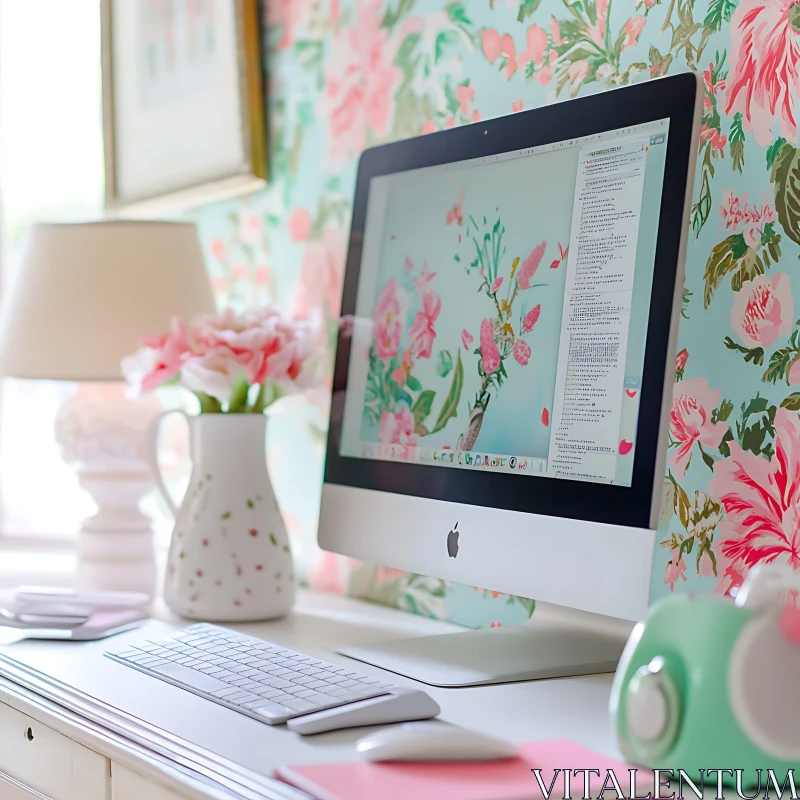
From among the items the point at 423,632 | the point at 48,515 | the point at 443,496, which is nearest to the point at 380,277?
the point at 443,496

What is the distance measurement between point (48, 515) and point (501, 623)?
1.15 metres

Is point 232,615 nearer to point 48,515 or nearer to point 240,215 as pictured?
point 240,215

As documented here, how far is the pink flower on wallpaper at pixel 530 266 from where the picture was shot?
3.26 ft

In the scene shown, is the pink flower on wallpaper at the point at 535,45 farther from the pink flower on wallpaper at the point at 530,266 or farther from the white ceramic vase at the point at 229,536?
the white ceramic vase at the point at 229,536

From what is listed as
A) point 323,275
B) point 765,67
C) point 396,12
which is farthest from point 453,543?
point 396,12

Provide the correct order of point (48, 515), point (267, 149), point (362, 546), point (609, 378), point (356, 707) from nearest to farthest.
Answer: point (356, 707) < point (609, 378) < point (362, 546) < point (267, 149) < point (48, 515)

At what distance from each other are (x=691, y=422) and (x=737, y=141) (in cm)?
26

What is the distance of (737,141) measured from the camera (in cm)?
101

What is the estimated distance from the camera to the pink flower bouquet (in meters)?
1.26

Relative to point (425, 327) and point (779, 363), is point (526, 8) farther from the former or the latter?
point (779, 363)

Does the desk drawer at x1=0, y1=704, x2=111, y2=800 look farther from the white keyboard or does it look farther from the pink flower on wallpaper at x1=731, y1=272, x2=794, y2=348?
the pink flower on wallpaper at x1=731, y1=272, x2=794, y2=348

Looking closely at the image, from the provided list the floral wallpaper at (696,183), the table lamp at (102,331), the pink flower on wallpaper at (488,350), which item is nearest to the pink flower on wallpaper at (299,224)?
the floral wallpaper at (696,183)

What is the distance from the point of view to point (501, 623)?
1.28m

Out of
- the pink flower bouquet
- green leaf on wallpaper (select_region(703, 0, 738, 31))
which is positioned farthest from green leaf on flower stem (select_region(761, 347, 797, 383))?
the pink flower bouquet
